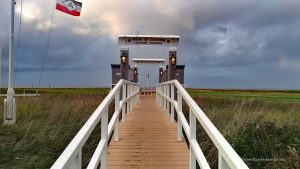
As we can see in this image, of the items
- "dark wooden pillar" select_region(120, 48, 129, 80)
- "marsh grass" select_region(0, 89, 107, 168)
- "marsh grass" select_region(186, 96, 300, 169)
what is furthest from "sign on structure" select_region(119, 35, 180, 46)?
"marsh grass" select_region(186, 96, 300, 169)

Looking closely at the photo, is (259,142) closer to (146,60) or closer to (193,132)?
(193,132)

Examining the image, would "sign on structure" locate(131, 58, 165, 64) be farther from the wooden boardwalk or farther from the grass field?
the wooden boardwalk

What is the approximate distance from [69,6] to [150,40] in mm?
7777

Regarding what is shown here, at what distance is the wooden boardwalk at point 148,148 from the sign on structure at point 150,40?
34.5 feet

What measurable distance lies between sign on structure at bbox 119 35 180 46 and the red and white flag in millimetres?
6590

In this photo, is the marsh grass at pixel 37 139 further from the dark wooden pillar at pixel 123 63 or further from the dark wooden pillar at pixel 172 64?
the dark wooden pillar at pixel 123 63

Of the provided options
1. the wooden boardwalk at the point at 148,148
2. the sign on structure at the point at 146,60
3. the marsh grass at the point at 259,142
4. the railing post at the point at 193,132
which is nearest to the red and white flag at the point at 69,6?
the wooden boardwalk at the point at 148,148

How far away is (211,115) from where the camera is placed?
13586 millimetres

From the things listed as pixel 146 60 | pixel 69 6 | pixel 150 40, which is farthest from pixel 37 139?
pixel 146 60

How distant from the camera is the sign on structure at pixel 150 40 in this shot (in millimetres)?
20688

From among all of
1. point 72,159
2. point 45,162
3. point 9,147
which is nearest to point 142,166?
point 45,162

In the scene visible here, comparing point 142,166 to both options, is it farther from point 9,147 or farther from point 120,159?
point 9,147

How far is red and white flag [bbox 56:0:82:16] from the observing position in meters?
13.5

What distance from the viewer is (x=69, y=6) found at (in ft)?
45.3
